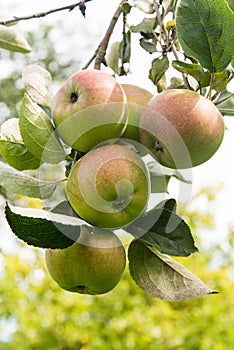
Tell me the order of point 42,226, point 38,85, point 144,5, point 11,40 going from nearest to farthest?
point 42,226 → point 38,85 → point 144,5 → point 11,40

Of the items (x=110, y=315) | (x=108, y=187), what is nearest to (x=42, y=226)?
(x=108, y=187)

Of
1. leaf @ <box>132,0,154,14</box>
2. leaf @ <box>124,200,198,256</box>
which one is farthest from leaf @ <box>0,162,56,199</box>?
leaf @ <box>132,0,154,14</box>

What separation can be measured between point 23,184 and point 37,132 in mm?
79

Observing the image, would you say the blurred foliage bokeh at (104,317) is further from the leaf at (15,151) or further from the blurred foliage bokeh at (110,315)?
the leaf at (15,151)

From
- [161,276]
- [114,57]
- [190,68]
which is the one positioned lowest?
[161,276]

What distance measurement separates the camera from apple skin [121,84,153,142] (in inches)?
29.0

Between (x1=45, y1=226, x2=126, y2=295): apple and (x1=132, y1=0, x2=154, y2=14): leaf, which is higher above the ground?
(x1=132, y1=0, x2=154, y2=14): leaf

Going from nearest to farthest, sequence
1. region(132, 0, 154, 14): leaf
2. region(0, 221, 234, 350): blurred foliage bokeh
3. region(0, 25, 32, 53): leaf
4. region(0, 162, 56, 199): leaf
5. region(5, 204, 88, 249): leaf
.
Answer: region(5, 204, 88, 249): leaf → region(0, 162, 56, 199): leaf → region(132, 0, 154, 14): leaf → region(0, 25, 32, 53): leaf → region(0, 221, 234, 350): blurred foliage bokeh

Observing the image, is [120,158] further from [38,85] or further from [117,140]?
[38,85]

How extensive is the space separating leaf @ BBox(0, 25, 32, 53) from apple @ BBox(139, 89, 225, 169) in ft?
1.35

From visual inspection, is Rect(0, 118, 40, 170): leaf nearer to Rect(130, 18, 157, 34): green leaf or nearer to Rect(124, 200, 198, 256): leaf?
Rect(124, 200, 198, 256): leaf

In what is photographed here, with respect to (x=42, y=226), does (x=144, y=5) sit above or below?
above

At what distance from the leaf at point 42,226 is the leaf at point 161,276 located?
0.10m

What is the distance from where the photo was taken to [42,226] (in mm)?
689
